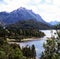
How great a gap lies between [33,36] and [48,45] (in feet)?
336

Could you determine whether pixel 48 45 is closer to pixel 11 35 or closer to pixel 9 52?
pixel 9 52

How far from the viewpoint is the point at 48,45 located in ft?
122

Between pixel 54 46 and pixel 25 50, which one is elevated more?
pixel 54 46

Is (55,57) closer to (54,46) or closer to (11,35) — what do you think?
(54,46)

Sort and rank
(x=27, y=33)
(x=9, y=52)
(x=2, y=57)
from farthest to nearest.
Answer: (x=27, y=33)
(x=9, y=52)
(x=2, y=57)

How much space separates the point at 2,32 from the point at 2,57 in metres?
87.5

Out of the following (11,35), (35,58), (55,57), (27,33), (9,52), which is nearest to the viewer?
(55,57)

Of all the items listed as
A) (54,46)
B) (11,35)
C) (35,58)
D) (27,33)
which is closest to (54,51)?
(54,46)

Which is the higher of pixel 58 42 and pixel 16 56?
pixel 58 42

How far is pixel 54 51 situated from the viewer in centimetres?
3644

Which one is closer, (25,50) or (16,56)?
(16,56)

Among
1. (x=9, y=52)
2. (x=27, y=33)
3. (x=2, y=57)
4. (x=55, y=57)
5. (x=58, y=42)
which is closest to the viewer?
(x=55, y=57)

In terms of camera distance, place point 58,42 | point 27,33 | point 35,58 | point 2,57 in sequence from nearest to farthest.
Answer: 1. point 58,42
2. point 2,57
3. point 35,58
4. point 27,33

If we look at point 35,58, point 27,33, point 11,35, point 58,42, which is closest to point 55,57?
point 58,42
